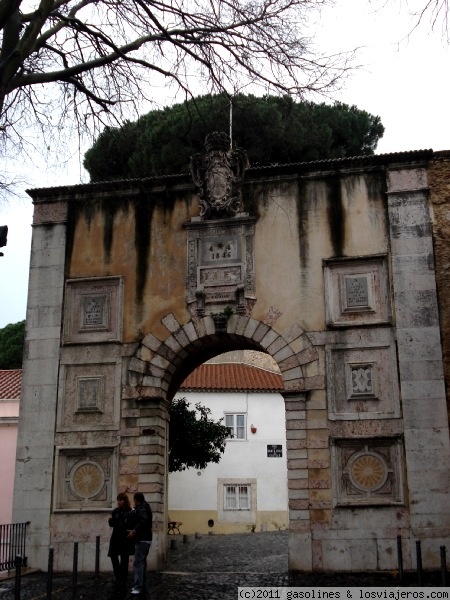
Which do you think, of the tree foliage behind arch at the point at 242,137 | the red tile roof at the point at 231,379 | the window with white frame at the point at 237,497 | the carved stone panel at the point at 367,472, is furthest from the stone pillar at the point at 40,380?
the window with white frame at the point at 237,497

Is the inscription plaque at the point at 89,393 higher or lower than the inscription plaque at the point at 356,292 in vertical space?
lower

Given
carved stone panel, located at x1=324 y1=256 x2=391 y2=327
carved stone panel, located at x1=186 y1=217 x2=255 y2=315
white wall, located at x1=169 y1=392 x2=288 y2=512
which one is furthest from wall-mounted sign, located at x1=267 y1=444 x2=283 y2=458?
carved stone panel, located at x1=324 y1=256 x2=391 y2=327

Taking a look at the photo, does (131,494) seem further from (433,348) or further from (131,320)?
(433,348)

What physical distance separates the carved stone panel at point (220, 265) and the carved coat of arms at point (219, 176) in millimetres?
290

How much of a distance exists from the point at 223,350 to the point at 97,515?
426cm

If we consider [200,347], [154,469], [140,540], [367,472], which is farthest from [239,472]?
[140,540]

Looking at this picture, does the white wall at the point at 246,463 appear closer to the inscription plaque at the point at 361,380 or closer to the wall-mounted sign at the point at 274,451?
the wall-mounted sign at the point at 274,451

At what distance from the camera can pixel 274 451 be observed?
2911cm

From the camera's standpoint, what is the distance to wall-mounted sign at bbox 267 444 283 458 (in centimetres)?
2908

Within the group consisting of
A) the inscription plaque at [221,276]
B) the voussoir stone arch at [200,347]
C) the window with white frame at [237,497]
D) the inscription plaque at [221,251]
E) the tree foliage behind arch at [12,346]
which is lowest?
the window with white frame at [237,497]

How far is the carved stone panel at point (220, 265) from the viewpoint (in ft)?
46.1

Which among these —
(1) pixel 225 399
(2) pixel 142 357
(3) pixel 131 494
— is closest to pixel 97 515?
(3) pixel 131 494

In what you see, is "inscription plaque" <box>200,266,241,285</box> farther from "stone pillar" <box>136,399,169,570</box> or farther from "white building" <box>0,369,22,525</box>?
"white building" <box>0,369,22,525</box>

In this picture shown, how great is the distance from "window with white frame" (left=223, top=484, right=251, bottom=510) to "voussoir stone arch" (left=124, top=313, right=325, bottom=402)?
588 inches
